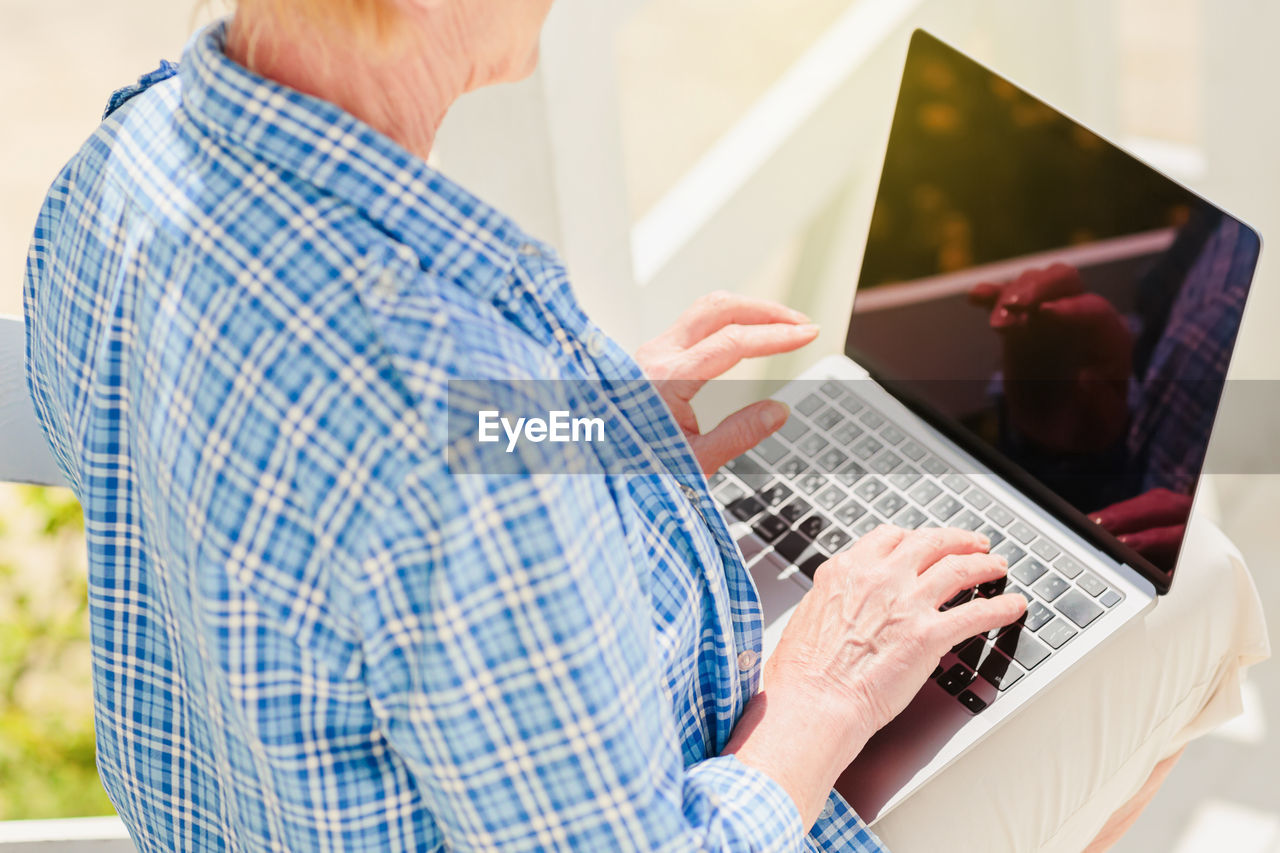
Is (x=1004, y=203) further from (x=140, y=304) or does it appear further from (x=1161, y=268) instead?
(x=140, y=304)

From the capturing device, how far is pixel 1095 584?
0.87 meters

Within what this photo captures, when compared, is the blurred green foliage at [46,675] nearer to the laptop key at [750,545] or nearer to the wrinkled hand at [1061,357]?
the laptop key at [750,545]

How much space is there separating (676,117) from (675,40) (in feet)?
0.63

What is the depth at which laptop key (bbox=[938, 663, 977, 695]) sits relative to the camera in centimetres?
82

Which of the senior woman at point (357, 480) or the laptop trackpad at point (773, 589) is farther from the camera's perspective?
the laptop trackpad at point (773, 589)

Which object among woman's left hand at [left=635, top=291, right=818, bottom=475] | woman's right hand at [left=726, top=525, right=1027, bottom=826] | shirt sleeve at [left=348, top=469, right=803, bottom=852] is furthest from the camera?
woman's left hand at [left=635, top=291, right=818, bottom=475]

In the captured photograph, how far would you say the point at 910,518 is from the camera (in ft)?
3.07

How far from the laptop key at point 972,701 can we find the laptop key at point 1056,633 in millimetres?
72

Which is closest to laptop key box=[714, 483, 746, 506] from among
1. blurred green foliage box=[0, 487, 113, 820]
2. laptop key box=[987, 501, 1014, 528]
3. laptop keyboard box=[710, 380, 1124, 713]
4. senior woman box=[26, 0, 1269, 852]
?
laptop keyboard box=[710, 380, 1124, 713]

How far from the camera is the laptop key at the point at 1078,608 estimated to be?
33.4 inches

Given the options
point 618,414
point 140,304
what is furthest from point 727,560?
point 140,304

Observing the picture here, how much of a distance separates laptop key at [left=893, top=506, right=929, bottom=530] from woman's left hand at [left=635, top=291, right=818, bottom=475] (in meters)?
0.13

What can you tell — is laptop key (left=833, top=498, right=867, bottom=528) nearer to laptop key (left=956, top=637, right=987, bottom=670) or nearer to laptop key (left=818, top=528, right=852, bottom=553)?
laptop key (left=818, top=528, right=852, bottom=553)

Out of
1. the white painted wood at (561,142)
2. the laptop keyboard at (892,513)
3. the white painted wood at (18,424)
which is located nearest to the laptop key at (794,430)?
the laptop keyboard at (892,513)
